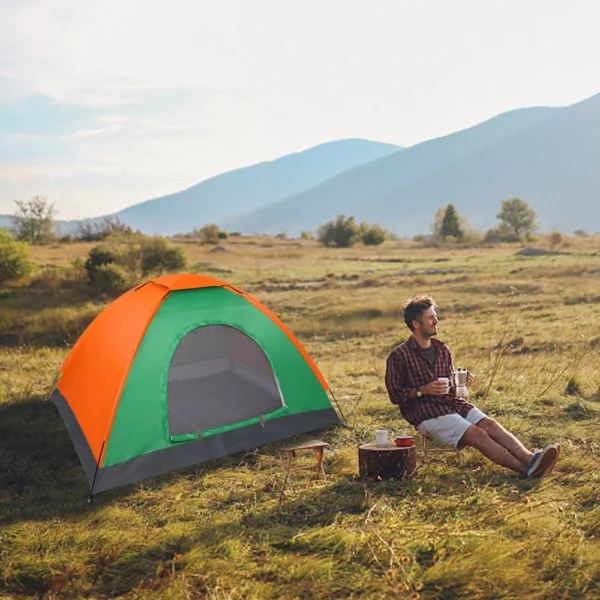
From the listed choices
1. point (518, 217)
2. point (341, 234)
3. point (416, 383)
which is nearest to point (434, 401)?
point (416, 383)

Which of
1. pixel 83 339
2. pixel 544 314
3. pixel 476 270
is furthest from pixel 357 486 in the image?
pixel 476 270

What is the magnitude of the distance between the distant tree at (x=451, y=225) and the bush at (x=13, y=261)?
156 ft

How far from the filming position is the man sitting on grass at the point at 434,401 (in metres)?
5.96

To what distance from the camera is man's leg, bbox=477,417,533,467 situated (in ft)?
19.5

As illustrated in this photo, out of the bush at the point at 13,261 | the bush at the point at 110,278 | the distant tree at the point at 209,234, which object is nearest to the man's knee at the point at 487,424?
the bush at the point at 110,278

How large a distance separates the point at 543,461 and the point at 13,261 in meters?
19.3

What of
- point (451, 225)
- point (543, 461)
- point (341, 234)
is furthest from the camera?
point (451, 225)

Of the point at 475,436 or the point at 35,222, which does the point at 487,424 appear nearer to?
the point at 475,436

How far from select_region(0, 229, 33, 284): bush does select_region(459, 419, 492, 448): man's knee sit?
61.0ft

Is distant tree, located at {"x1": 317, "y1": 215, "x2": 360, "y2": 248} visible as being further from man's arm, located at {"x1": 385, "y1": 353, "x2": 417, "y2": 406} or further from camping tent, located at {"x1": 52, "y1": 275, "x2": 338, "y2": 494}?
man's arm, located at {"x1": 385, "y1": 353, "x2": 417, "y2": 406}

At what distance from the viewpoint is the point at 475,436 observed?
5.97 m

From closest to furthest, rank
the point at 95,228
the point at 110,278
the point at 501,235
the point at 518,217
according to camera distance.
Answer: the point at 110,278 → the point at 95,228 → the point at 518,217 → the point at 501,235

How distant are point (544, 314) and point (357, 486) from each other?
12662 millimetres

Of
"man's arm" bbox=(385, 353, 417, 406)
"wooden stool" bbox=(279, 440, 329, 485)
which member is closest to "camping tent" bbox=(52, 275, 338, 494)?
"wooden stool" bbox=(279, 440, 329, 485)
